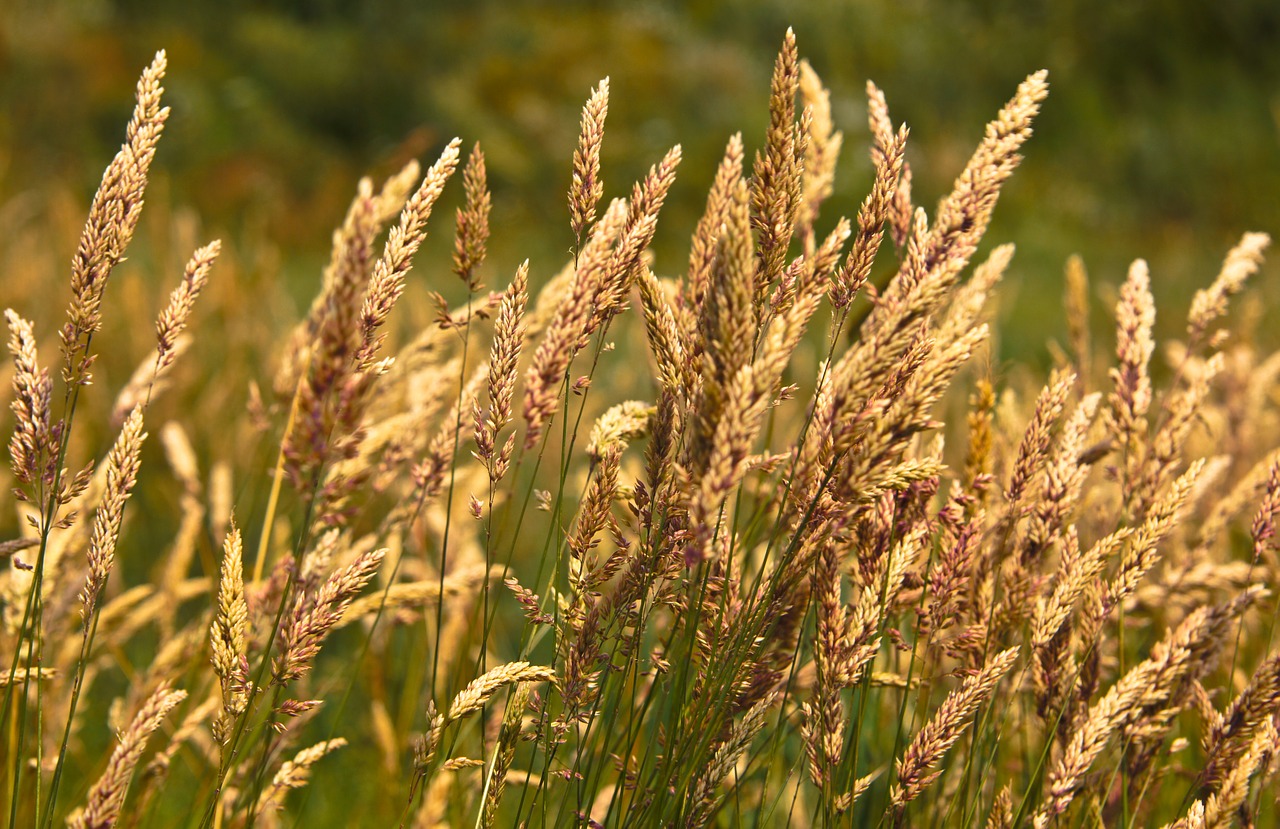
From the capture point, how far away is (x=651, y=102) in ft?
45.4

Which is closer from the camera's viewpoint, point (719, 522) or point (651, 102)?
point (719, 522)

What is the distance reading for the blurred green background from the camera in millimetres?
10617

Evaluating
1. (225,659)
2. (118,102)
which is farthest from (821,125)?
(118,102)

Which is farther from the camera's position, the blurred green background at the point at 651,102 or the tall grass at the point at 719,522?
Answer: the blurred green background at the point at 651,102

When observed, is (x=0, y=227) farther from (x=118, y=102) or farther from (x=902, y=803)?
(x=118, y=102)

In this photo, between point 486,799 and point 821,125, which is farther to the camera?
point 821,125

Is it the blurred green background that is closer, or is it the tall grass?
the tall grass

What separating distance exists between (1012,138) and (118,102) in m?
12.9

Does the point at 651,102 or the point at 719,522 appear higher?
the point at 651,102

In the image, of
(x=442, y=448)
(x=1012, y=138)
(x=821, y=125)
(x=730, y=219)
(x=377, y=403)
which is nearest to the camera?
(x=730, y=219)

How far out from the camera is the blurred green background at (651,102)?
1062 cm

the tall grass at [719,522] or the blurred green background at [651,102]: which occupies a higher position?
the blurred green background at [651,102]

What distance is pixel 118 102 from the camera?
12.1 m

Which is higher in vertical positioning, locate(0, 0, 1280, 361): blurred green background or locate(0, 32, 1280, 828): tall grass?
locate(0, 0, 1280, 361): blurred green background
